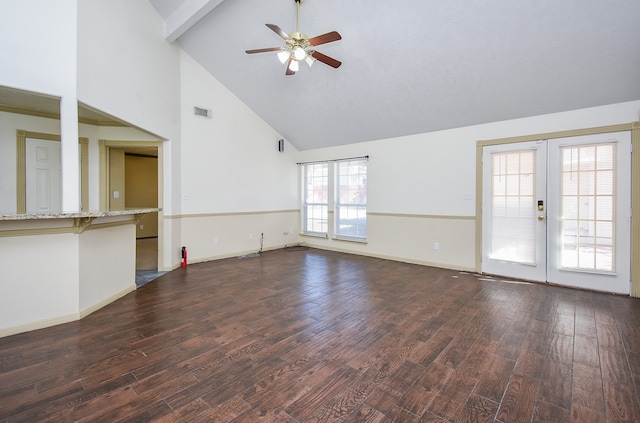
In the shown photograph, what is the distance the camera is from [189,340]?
242 centimetres

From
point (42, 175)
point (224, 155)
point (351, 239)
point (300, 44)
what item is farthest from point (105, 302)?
point (351, 239)

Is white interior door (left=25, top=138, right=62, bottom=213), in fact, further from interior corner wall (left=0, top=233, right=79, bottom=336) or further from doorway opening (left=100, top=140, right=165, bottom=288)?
interior corner wall (left=0, top=233, right=79, bottom=336)

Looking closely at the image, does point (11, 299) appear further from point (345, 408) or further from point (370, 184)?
point (370, 184)

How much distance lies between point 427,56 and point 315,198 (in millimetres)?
3925

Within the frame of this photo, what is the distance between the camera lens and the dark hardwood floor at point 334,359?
1635mm

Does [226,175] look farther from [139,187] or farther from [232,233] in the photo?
[139,187]

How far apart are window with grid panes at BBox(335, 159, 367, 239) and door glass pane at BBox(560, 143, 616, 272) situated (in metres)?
3.18

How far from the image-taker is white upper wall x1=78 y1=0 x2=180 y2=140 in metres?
2.93

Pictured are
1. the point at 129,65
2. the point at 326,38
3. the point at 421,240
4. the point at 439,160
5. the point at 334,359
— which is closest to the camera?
the point at 334,359

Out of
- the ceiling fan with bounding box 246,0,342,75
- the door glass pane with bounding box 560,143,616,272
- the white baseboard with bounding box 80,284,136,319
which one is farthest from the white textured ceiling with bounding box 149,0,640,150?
the white baseboard with bounding box 80,284,136,319

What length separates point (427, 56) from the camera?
12.2 feet

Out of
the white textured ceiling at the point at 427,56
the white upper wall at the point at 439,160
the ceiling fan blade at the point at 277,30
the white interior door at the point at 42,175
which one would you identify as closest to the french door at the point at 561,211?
the white upper wall at the point at 439,160

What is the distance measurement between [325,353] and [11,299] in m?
2.77

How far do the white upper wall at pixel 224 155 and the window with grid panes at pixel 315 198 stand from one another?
1.84 ft
